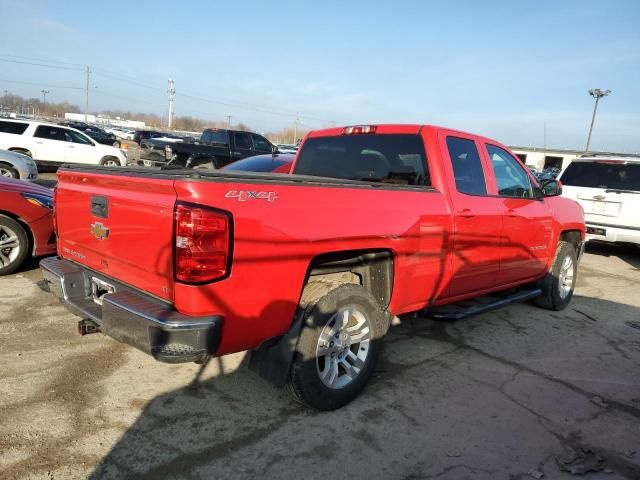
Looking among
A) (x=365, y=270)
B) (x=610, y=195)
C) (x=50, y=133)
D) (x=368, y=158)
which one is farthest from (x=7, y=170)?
(x=610, y=195)

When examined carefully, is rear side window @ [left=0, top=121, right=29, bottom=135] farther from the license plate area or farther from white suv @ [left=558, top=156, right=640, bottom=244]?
white suv @ [left=558, top=156, right=640, bottom=244]

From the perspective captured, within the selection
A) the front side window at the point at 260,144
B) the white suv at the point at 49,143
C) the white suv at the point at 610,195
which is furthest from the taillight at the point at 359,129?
the front side window at the point at 260,144

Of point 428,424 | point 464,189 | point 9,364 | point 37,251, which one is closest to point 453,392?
point 428,424

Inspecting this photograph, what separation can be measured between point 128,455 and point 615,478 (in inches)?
109

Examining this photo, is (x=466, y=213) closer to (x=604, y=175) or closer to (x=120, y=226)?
(x=120, y=226)

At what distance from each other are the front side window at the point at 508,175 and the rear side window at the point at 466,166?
0.30 meters

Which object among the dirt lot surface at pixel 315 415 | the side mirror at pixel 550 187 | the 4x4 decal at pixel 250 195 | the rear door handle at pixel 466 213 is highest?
the side mirror at pixel 550 187

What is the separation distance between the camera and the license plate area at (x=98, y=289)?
10.3 feet

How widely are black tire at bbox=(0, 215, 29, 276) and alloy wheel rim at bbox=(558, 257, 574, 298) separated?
6.43 m

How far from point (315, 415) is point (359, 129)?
8.41ft

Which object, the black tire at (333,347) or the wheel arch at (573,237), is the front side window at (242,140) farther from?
the black tire at (333,347)

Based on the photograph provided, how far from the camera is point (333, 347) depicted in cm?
327

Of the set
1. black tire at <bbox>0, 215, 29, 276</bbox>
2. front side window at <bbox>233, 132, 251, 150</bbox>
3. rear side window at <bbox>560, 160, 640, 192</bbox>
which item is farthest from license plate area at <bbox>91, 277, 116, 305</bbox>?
front side window at <bbox>233, 132, 251, 150</bbox>

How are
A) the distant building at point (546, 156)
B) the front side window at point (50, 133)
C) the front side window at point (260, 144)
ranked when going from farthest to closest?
the distant building at point (546, 156), the front side window at point (260, 144), the front side window at point (50, 133)
